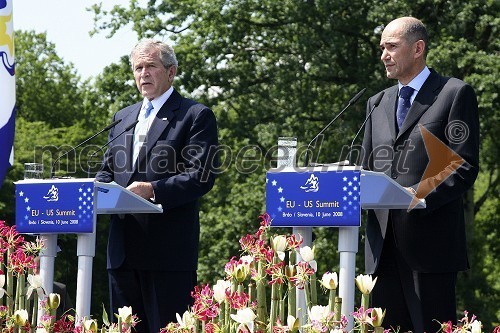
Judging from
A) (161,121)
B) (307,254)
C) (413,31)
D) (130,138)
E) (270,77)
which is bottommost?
(307,254)

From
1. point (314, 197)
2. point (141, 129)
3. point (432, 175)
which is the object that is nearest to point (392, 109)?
point (432, 175)

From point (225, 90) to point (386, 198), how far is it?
→ 53.5ft

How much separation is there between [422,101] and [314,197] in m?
1.01

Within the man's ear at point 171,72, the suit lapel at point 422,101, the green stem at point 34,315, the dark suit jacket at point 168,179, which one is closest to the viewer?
the green stem at point 34,315

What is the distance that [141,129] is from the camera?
543 centimetres

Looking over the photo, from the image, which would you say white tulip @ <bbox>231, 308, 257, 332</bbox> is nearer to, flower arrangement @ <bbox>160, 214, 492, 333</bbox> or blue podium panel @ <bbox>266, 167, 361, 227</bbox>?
flower arrangement @ <bbox>160, 214, 492, 333</bbox>

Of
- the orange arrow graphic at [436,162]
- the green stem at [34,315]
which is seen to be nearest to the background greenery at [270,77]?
the orange arrow graphic at [436,162]

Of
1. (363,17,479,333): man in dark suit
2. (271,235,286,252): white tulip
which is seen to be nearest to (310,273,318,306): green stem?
(271,235,286,252): white tulip

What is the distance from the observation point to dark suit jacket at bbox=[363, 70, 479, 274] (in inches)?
179

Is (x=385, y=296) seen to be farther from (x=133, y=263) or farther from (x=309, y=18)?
(x=309, y=18)

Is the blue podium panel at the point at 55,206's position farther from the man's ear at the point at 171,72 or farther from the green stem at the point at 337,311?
the green stem at the point at 337,311

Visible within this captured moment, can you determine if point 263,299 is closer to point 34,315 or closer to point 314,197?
point 34,315

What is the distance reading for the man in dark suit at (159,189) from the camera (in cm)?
518

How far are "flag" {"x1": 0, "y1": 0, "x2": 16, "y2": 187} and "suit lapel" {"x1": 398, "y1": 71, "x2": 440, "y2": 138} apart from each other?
16.3 ft
